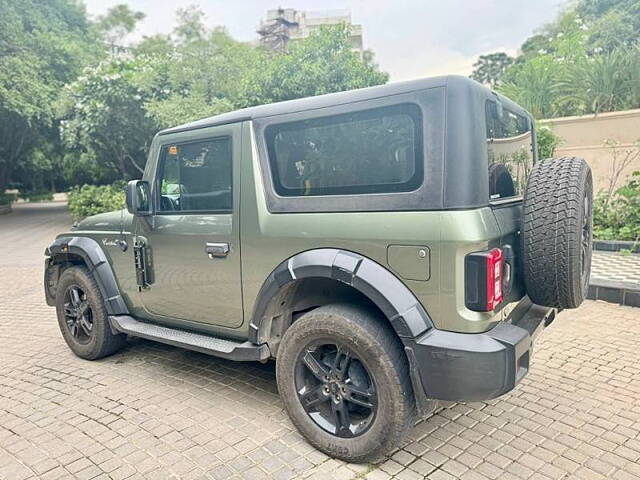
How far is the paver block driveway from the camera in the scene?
2.64m

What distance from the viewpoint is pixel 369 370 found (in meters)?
2.54

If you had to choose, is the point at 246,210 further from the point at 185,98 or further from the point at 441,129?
the point at 185,98

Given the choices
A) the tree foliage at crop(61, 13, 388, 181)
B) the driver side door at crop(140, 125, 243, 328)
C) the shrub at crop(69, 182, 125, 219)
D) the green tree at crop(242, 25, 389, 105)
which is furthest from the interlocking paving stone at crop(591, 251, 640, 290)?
the shrub at crop(69, 182, 125, 219)

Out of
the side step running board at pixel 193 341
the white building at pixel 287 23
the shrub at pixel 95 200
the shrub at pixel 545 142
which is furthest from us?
the white building at pixel 287 23

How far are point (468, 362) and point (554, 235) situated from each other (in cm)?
80

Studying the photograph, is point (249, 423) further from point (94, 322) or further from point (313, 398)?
point (94, 322)

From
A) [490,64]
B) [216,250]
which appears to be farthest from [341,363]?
[490,64]

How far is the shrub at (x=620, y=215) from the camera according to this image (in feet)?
25.9

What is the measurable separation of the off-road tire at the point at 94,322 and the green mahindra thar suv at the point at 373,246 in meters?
0.96

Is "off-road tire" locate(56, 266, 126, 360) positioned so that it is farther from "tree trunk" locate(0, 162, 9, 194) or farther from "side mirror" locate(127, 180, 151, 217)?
"tree trunk" locate(0, 162, 9, 194)

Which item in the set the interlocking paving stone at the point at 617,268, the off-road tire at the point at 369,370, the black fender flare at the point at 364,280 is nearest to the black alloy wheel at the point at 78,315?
the black fender flare at the point at 364,280

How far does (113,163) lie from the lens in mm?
17531

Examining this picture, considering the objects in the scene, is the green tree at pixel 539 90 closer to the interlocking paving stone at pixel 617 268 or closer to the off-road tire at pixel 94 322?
the interlocking paving stone at pixel 617 268

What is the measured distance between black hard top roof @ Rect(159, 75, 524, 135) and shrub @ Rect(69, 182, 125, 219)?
12.1m
